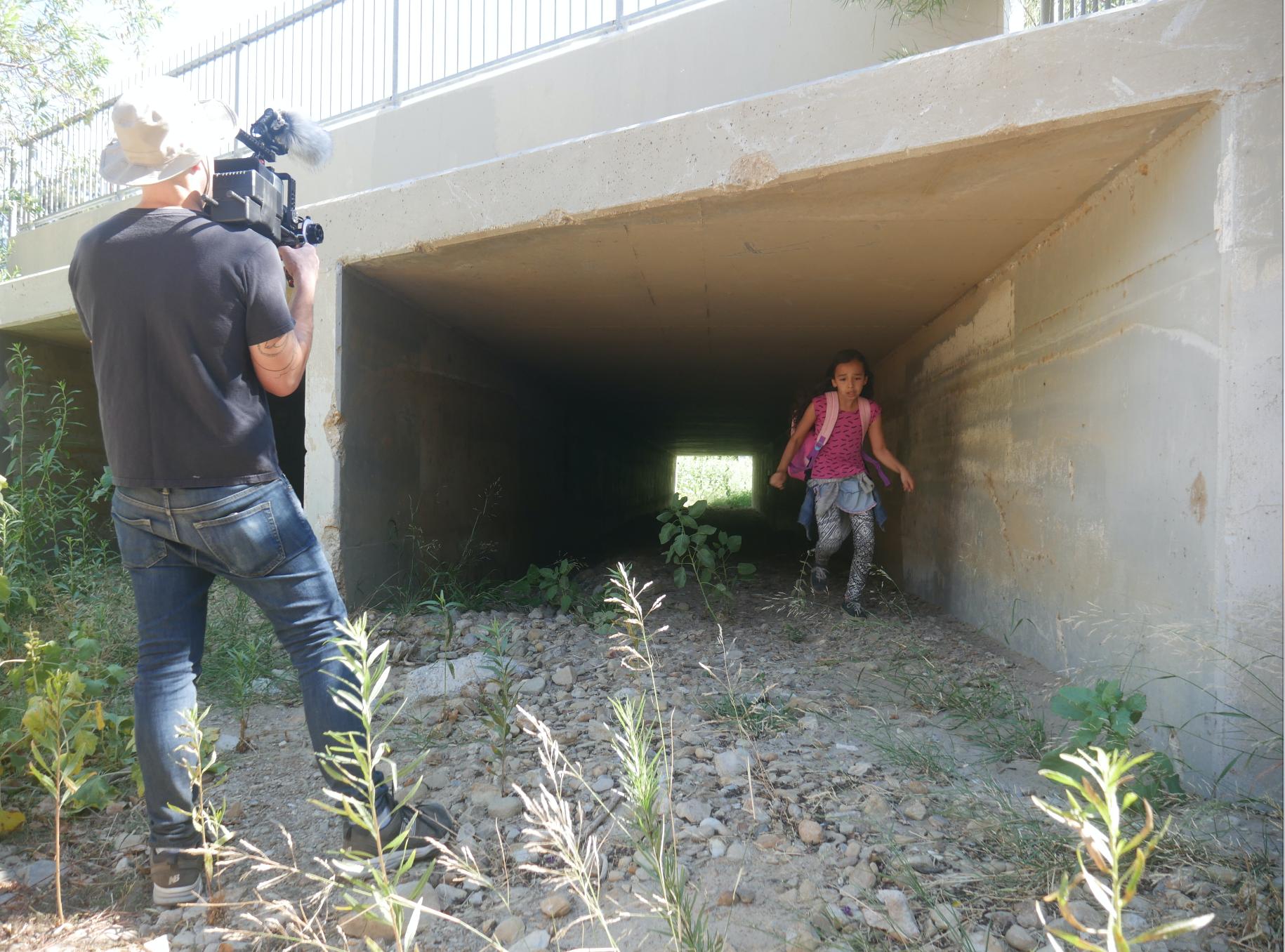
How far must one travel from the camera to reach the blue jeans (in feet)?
5.39

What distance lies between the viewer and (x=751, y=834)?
195cm

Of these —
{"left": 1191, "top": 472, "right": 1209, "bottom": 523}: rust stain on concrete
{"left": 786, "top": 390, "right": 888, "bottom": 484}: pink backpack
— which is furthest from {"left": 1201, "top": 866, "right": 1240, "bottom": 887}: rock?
{"left": 786, "top": 390, "right": 888, "bottom": 484}: pink backpack

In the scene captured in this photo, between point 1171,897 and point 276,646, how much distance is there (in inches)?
135

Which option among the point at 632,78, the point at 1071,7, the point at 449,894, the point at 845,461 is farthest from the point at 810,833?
the point at 632,78

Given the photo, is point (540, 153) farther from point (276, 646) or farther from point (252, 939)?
point (252, 939)

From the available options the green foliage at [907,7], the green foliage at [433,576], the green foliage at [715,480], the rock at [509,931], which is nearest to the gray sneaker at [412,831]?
the rock at [509,931]

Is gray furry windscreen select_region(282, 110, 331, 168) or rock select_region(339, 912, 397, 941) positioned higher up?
gray furry windscreen select_region(282, 110, 331, 168)

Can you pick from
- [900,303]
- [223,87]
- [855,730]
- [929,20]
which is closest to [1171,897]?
[855,730]

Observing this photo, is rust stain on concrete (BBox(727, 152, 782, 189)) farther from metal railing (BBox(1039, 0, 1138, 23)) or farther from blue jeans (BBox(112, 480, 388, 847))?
blue jeans (BBox(112, 480, 388, 847))

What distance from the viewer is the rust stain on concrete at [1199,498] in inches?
85.7

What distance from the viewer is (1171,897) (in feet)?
5.17

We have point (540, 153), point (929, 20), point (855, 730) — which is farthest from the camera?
point (929, 20)

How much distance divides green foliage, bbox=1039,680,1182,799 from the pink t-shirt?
2.50 m

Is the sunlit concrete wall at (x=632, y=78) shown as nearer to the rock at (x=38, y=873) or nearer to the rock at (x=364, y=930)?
the rock at (x=38, y=873)
